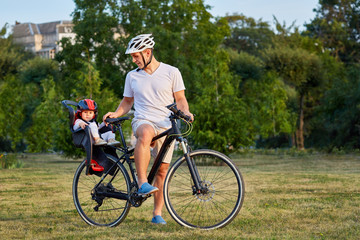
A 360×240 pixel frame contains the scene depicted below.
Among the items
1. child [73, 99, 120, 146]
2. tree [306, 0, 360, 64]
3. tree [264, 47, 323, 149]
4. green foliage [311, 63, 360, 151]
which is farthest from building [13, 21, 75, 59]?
child [73, 99, 120, 146]

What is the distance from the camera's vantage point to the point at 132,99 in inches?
293

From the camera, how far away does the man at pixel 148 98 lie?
22.1ft

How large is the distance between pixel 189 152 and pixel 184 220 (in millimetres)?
711

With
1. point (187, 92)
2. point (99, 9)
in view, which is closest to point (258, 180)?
point (187, 92)

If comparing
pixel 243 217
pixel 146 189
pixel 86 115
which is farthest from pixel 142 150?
pixel 243 217

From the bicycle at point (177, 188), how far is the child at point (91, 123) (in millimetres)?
136

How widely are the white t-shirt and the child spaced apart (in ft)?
1.85

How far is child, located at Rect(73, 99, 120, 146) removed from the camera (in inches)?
289

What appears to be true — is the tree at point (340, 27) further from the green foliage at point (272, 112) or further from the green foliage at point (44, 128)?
the green foliage at point (44, 128)

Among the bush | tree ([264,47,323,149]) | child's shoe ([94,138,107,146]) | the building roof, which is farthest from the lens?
the building roof

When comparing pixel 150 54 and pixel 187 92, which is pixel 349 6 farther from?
Answer: pixel 150 54

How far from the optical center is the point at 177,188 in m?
6.84

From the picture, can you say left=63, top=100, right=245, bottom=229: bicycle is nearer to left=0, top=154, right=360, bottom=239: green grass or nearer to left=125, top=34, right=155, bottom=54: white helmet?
left=0, top=154, right=360, bottom=239: green grass

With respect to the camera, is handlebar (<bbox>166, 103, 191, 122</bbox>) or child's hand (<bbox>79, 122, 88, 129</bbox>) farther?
child's hand (<bbox>79, 122, 88, 129</bbox>)
